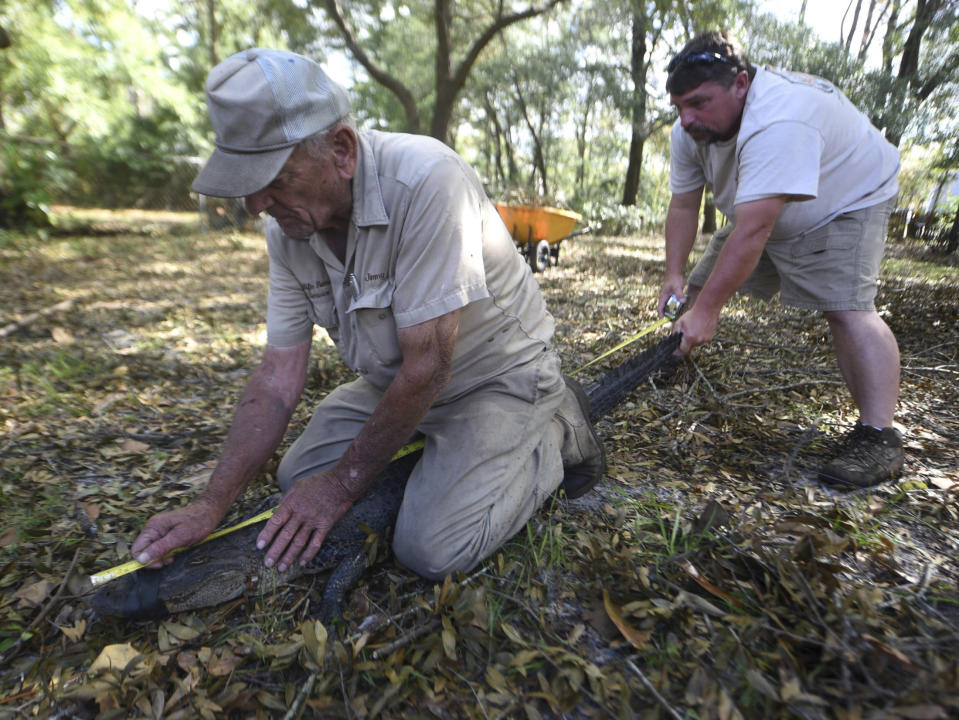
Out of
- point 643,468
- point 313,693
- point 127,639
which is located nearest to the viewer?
point 313,693

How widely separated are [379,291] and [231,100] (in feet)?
2.26

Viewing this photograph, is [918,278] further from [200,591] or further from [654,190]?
[654,190]

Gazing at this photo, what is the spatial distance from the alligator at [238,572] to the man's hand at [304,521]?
6 centimetres

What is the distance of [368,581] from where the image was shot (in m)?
1.92

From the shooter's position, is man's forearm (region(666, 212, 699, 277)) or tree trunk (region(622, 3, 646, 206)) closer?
man's forearm (region(666, 212, 699, 277))

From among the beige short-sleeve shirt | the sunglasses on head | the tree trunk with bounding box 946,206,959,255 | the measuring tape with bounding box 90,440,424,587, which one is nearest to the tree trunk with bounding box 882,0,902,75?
the tree trunk with bounding box 946,206,959,255

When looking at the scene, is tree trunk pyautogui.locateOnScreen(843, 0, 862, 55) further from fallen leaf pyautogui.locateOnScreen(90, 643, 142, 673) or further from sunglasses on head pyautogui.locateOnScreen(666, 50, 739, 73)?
fallen leaf pyautogui.locateOnScreen(90, 643, 142, 673)

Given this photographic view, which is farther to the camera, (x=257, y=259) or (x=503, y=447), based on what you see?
(x=257, y=259)

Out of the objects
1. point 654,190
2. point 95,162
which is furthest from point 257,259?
point 654,190

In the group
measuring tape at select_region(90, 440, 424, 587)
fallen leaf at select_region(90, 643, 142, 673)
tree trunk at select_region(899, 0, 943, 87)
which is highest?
tree trunk at select_region(899, 0, 943, 87)

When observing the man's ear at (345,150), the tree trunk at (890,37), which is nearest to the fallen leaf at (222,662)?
the man's ear at (345,150)

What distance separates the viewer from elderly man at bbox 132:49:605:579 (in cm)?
163

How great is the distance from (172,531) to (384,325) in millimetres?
945

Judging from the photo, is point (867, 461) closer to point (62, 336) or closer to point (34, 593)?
point (34, 593)
